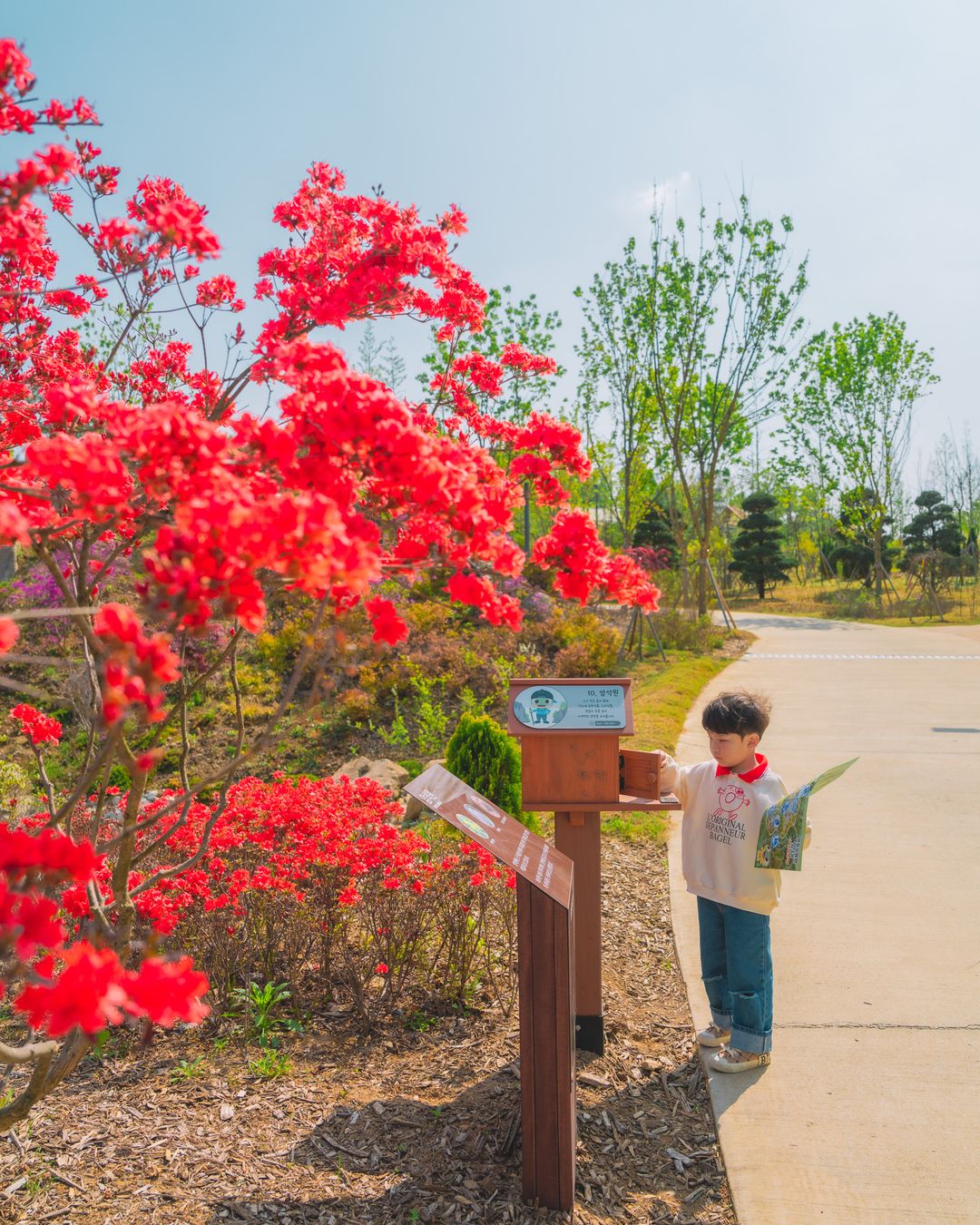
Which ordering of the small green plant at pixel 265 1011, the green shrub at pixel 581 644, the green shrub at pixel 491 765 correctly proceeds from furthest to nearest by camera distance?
the green shrub at pixel 581 644, the green shrub at pixel 491 765, the small green plant at pixel 265 1011

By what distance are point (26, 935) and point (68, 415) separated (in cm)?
110

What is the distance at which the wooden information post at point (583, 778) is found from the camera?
2.95 meters

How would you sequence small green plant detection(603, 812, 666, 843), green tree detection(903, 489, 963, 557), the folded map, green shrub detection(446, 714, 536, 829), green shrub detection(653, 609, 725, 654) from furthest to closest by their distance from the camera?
1. green tree detection(903, 489, 963, 557)
2. green shrub detection(653, 609, 725, 654)
3. small green plant detection(603, 812, 666, 843)
4. green shrub detection(446, 714, 536, 829)
5. the folded map

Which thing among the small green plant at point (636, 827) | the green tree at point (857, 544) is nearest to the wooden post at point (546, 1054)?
the small green plant at point (636, 827)

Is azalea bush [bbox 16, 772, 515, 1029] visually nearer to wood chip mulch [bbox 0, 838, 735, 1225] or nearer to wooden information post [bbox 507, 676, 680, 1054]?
wood chip mulch [bbox 0, 838, 735, 1225]

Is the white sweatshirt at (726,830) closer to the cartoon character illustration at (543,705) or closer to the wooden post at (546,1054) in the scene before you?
the cartoon character illustration at (543,705)

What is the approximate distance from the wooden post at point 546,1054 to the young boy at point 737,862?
32.5 inches

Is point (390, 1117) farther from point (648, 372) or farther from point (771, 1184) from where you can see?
point (648, 372)

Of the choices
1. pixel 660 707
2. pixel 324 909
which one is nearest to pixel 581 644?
pixel 660 707

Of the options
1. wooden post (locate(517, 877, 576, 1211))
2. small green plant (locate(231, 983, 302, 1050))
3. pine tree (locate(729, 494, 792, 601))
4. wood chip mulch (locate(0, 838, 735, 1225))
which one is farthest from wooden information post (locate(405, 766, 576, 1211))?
pine tree (locate(729, 494, 792, 601))

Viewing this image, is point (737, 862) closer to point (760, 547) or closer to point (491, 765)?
point (491, 765)

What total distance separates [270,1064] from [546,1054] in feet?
3.84

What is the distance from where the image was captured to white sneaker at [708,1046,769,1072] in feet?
9.44

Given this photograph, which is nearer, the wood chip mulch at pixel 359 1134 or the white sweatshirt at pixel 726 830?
the wood chip mulch at pixel 359 1134
